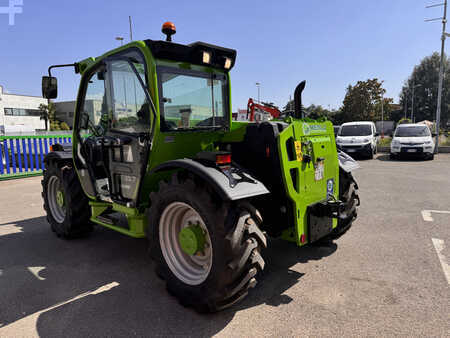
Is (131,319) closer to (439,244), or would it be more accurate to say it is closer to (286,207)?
(286,207)

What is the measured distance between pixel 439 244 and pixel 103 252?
450cm

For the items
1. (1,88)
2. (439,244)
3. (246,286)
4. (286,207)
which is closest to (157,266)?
(246,286)

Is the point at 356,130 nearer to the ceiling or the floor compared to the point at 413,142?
nearer to the ceiling

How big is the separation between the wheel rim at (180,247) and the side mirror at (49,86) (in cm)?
249

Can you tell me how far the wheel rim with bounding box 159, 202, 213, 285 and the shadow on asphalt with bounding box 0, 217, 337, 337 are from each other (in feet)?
0.93

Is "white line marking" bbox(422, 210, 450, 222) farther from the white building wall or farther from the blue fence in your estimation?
the white building wall

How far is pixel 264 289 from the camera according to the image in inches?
124

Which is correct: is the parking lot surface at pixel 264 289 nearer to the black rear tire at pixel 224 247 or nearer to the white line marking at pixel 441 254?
the white line marking at pixel 441 254

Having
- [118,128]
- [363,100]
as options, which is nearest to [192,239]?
[118,128]

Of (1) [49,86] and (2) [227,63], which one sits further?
(1) [49,86]

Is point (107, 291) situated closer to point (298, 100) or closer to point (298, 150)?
point (298, 150)

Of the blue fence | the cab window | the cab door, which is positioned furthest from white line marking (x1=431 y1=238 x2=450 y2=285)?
the blue fence

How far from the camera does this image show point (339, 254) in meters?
3.99

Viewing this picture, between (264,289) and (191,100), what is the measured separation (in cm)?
217
